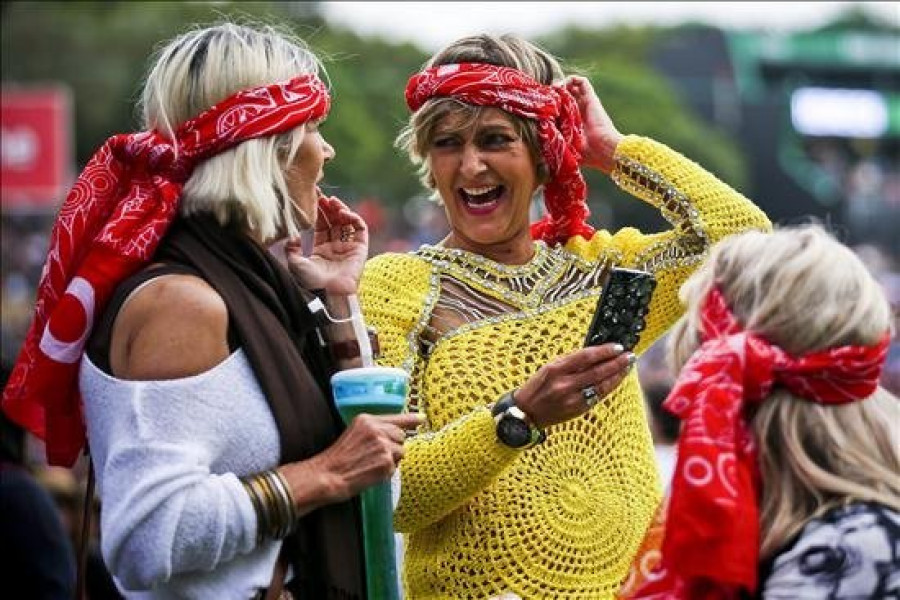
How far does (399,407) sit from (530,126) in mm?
1129

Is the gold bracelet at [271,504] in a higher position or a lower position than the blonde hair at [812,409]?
lower

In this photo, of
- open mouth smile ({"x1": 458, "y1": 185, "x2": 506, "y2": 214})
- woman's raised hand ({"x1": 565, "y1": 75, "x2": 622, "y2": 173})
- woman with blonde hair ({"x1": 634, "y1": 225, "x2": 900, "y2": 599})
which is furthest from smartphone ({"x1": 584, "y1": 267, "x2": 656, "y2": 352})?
woman's raised hand ({"x1": 565, "y1": 75, "x2": 622, "y2": 173})

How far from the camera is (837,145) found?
290 feet

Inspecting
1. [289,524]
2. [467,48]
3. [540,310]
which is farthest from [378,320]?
[289,524]

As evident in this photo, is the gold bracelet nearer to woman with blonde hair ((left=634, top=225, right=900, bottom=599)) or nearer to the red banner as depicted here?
woman with blonde hair ((left=634, top=225, right=900, bottom=599))

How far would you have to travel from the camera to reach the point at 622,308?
3947 millimetres

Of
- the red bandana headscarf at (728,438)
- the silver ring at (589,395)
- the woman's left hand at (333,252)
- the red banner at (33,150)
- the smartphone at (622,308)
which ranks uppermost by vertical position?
the red bandana headscarf at (728,438)

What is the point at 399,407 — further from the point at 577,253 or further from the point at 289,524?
the point at 577,253

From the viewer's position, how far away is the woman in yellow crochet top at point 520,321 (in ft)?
14.1

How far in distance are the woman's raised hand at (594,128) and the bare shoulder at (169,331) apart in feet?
5.26

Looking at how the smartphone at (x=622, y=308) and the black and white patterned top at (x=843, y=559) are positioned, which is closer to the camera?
the black and white patterned top at (x=843, y=559)

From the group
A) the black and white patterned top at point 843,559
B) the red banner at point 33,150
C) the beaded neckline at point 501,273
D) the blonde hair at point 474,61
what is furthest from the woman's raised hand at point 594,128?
the red banner at point 33,150

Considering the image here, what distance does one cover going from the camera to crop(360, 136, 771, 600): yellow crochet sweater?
4316 millimetres

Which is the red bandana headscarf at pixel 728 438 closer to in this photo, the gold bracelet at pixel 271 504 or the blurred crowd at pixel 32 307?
the blurred crowd at pixel 32 307
